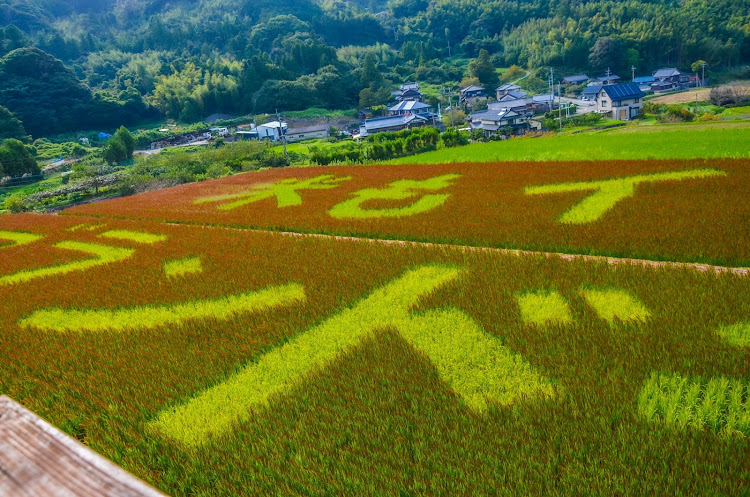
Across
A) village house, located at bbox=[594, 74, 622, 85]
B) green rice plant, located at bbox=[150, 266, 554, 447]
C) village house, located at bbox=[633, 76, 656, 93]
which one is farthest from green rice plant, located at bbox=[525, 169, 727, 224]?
village house, located at bbox=[594, 74, 622, 85]

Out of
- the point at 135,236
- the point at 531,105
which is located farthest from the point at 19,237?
the point at 531,105

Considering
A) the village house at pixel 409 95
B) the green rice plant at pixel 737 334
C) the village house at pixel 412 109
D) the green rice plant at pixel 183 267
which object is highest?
the village house at pixel 409 95

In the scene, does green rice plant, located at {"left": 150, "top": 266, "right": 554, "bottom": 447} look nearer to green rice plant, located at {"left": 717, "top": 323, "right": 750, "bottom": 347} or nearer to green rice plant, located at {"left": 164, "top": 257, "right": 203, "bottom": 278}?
green rice plant, located at {"left": 717, "top": 323, "right": 750, "bottom": 347}

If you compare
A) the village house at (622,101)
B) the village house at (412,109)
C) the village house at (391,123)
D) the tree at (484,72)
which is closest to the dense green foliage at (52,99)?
the village house at (391,123)

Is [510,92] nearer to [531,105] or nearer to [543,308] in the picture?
[531,105]

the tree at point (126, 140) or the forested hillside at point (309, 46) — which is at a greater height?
the forested hillside at point (309, 46)

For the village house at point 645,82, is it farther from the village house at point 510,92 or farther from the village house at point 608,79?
the village house at point 510,92
